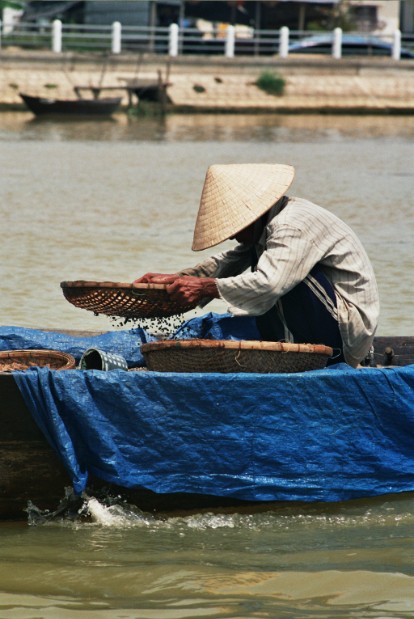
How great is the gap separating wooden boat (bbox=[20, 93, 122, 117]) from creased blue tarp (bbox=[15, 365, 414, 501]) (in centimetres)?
2044

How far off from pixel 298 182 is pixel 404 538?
423 inches

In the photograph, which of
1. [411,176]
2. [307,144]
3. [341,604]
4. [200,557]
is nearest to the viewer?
[341,604]

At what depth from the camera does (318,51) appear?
2727 cm

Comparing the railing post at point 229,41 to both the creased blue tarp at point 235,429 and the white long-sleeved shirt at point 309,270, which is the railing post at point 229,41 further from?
the creased blue tarp at point 235,429

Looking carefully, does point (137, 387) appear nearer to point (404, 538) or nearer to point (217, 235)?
point (217, 235)

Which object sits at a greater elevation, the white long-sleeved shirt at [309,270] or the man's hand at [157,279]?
the white long-sleeved shirt at [309,270]

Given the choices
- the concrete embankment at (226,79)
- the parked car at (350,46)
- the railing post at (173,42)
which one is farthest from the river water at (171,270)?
the parked car at (350,46)

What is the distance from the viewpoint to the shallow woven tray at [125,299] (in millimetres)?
4109

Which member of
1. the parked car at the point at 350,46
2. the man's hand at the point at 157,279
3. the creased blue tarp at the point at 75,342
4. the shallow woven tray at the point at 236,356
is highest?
the man's hand at the point at 157,279

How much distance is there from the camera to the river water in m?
3.30

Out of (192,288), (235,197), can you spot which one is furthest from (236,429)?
(235,197)

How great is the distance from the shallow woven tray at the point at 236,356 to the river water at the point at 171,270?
0.52 metres

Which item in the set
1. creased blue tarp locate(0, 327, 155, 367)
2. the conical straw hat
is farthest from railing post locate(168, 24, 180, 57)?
the conical straw hat

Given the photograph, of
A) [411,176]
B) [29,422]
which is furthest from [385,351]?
[411,176]
